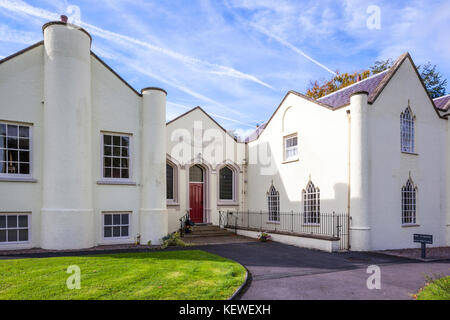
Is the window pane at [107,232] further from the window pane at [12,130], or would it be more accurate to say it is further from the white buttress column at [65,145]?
the window pane at [12,130]

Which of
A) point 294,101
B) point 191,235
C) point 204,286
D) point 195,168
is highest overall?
point 294,101

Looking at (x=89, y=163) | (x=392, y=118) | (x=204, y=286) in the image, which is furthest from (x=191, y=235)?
(x=392, y=118)

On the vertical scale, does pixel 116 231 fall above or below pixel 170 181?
below

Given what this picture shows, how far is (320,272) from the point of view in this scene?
913cm

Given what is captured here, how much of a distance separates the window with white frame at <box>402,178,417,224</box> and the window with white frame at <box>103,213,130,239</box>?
505 inches

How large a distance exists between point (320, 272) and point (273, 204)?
10.1 metres

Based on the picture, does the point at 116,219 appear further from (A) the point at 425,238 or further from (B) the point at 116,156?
(A) the point at 425,238

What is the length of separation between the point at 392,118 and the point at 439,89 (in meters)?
19.8

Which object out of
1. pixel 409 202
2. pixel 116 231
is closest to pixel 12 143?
pixel 116 231

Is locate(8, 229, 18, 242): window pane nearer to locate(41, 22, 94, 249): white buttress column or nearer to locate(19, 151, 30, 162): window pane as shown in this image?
locate(41, 22, 94, 249): white buttress column

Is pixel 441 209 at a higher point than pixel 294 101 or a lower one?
lower

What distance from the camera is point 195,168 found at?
64.9 feet
